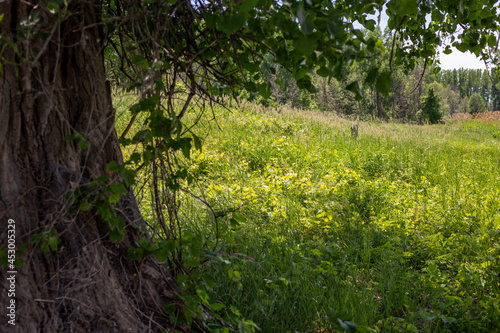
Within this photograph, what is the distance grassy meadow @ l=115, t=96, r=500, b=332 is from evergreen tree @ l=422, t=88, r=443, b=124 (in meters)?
35.8

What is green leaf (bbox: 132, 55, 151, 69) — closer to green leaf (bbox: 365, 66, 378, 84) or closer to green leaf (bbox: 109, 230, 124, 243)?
green leaf (bbox: 109, 230, 124, 243)

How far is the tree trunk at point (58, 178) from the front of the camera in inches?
49.4

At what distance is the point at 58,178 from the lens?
138 cm

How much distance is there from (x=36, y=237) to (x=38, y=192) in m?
0.24

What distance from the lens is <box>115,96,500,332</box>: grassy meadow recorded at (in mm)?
2361

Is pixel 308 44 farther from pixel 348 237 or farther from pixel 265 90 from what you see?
pixel 348 237

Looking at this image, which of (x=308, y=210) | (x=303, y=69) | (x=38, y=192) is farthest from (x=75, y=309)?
(x=308, y=210)

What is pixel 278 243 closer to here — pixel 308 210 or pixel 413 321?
pixel 308 210

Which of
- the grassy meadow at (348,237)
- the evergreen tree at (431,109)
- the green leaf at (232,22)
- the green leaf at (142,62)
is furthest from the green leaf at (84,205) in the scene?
the evergreen tree at (431,109)

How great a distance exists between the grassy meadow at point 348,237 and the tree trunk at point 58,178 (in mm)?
236

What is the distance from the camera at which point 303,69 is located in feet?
4.40

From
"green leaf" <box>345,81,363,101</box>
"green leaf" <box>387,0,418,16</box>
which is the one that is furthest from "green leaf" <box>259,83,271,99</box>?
"green leaf" <box>387,0,418,16</box>

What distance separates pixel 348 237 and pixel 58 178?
3021 mm

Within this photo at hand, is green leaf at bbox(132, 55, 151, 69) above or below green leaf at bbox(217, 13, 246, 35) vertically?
below
